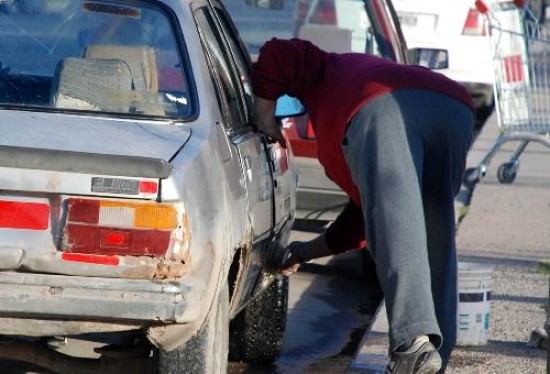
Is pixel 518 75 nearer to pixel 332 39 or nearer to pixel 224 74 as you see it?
pixel 332 39

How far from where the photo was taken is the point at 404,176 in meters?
4.76

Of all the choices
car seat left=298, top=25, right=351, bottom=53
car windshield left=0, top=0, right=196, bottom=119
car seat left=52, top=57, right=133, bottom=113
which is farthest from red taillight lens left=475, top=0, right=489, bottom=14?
car seat left=52, top=57, right=133, bottom=113

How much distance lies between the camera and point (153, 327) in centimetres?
415

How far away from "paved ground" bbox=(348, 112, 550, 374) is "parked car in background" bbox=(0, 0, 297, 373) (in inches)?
44.3

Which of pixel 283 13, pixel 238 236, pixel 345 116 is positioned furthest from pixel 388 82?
pixel 283 13

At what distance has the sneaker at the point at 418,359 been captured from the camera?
462 cm

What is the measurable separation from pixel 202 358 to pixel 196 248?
0.40 metres

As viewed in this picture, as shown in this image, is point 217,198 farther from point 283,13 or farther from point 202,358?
point 283,13

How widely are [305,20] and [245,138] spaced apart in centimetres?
427

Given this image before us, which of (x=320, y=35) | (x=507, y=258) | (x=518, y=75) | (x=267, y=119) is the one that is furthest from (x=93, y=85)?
(x=518, y=75)

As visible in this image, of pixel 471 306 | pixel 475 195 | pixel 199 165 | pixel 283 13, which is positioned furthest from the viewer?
pixel 475 195

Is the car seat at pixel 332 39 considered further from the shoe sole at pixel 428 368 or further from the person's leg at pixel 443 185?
the shoe sole at pixel 428 368

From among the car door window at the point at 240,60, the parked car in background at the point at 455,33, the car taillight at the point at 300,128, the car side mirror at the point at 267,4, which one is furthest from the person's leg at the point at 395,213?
the parked car in background at the point at 455,33

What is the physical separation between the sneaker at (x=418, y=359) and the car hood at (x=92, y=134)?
108 centimetres
